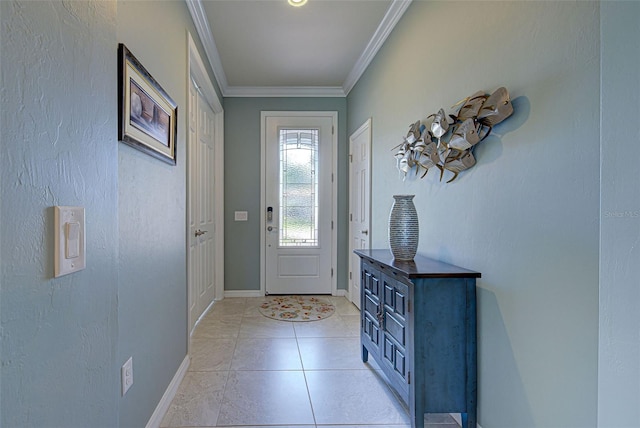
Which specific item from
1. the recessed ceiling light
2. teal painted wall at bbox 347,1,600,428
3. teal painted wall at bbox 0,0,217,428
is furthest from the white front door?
teal painted wall at bbox 0,0,217,428

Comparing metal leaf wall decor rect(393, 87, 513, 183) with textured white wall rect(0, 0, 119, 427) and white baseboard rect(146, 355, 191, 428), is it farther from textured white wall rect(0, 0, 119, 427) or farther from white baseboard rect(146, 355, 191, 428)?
white baseboard rect(146, 355, 191, 428)

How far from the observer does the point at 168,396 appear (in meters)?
1.87

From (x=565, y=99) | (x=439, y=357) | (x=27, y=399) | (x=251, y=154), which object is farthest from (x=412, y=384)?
(x=251, y=154)

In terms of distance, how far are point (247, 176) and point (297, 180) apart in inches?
25.2

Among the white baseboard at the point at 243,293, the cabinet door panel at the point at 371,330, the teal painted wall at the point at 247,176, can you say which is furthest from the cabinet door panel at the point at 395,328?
the white baseboard at the point at 243,293

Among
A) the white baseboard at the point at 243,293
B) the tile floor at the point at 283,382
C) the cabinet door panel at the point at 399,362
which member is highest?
the cabinet door panel at the point at 399,362

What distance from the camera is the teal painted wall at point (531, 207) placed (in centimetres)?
107

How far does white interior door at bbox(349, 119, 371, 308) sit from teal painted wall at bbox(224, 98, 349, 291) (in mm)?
260

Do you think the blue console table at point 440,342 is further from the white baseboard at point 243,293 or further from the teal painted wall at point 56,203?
the white baseboard at point 243,293

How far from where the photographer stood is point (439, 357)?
5.08 ft

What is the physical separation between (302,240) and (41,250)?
382 centimetres

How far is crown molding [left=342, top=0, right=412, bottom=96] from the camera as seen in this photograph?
2469 mm

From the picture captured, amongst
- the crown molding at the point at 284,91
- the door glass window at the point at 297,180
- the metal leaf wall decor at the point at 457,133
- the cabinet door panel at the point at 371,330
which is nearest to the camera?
the metal leaf wall decor at the point at 457,133

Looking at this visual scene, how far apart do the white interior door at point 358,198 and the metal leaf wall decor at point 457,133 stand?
3.88ft
